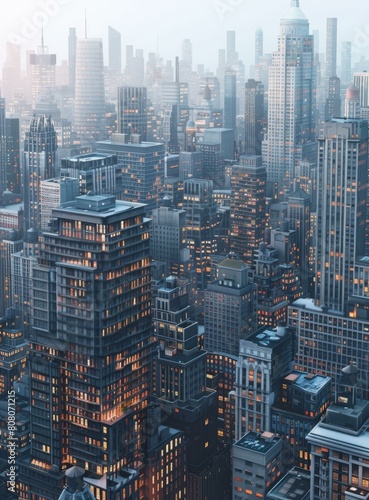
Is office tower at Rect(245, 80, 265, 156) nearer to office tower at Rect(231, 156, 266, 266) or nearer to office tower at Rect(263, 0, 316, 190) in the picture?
office tower at Rect(263, 0, 316, 190)

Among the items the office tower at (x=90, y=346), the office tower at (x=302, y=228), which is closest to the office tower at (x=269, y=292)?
the office tower at (x=302, y=228)

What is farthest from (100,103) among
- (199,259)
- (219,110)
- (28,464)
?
(28,464)

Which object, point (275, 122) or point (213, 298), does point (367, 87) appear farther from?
point (213, 298)

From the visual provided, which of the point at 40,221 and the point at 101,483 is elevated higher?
the point at 40,221

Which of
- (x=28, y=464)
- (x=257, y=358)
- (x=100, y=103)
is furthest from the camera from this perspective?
(x=100, y=103)

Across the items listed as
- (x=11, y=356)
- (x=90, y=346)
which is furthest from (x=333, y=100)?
(x=90, y=346)

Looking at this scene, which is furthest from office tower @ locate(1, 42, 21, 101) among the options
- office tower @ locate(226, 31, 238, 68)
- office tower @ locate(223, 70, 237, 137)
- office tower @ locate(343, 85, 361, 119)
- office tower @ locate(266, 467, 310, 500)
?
office tower @ locate(266, 467, 310, 500)

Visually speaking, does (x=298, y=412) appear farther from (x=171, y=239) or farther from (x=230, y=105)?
(x=230, y=105)
